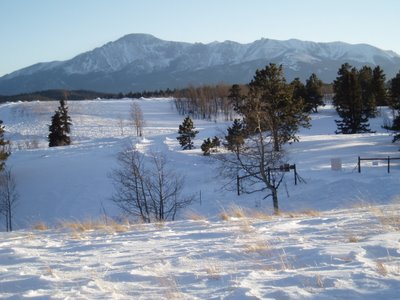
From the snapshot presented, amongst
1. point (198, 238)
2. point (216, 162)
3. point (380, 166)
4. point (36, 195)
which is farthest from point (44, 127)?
point (198, 238)

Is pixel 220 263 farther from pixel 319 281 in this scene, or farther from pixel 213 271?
pixel 319 281

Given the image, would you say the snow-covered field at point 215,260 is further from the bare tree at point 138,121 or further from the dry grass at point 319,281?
the bare tree at point 138,121

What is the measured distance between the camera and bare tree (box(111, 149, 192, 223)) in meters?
24.8

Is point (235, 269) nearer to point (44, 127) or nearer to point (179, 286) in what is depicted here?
point (179, 286)

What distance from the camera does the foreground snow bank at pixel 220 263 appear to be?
164 inches

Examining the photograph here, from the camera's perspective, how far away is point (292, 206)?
2205 cm

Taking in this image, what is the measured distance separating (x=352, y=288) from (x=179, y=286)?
180 cm

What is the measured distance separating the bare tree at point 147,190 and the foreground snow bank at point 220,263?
1581 centimetres

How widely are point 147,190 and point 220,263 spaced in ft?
80.3

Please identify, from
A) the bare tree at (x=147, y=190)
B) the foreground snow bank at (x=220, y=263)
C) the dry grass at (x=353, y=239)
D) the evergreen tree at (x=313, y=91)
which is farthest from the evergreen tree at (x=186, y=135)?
the dry grass at (x=353, y=239)

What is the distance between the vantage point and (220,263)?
534 centimetres

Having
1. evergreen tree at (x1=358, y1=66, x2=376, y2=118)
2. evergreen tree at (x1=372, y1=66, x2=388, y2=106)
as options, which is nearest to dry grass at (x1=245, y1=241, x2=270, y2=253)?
evergreen tree at (x1=358, y1=66, x2=376, y2=118)

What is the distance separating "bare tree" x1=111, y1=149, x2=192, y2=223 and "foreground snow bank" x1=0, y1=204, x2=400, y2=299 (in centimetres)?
1581

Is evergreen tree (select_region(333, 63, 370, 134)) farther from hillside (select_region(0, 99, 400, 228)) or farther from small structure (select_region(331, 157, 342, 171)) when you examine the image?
small structure (select_region(331, 157, 342, 171))
